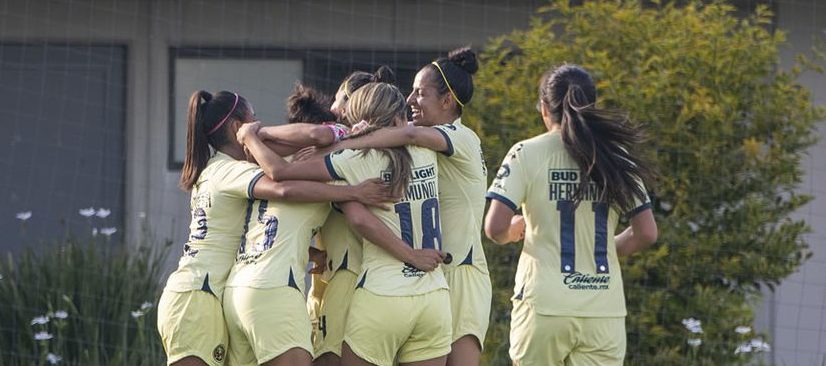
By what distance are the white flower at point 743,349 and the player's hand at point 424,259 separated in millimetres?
2714

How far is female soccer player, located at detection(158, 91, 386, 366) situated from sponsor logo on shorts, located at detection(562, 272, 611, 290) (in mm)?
850

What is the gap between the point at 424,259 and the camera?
526cm

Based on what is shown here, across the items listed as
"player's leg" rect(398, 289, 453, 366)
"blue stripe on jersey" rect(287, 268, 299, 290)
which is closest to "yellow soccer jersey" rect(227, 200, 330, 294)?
"blue stripe on jersey" rect(287, 268, 299, 290)

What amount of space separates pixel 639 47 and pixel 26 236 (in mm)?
4346

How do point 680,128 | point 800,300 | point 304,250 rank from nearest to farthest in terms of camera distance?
point 304,250 < point 680,128 < point 800,300

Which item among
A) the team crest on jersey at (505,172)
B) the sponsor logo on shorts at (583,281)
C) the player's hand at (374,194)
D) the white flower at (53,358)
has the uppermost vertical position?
the team crest on jersey at (505,172)

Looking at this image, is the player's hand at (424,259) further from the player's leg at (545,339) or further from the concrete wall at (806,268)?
the concrete wall at (806,268)

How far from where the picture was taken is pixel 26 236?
384 inches

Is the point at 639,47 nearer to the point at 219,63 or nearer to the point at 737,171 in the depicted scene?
the point at 737,171

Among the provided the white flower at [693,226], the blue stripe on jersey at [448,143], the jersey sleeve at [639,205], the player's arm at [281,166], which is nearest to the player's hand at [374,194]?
the player's arm at [281,166]

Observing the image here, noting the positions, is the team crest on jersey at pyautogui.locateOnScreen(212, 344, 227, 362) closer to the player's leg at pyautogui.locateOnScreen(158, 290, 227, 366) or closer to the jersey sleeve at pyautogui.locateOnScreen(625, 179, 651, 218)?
the player's leg at pyautogui.locateOnScreen(158, 290, 227, 366)

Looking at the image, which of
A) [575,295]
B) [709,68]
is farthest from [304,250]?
[709,68]

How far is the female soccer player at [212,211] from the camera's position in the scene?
5348mm

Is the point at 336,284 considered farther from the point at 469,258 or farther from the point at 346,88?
the point at 346,88
